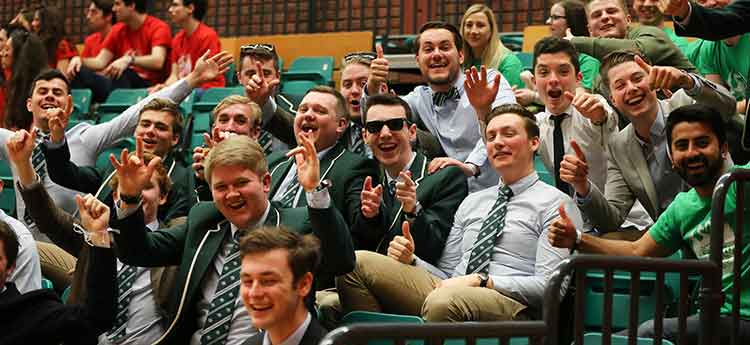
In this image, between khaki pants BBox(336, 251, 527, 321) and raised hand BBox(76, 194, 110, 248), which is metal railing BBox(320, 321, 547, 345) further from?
raised hand BBox(76, 194, 110, 248)

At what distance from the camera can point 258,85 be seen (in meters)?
5.73

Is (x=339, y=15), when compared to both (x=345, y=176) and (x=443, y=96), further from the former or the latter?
(x=345, y=176)

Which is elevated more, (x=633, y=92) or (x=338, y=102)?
(x=633, y=92)

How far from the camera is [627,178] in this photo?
→ 183 inches

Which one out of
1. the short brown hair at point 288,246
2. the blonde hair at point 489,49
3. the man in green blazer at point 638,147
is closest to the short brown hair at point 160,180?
the short brown hair at point 288,246

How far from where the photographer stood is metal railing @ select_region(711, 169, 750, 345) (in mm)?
3566

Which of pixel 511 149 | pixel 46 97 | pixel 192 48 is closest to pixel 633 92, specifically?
pixel 511 149

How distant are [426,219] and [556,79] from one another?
0.92 m

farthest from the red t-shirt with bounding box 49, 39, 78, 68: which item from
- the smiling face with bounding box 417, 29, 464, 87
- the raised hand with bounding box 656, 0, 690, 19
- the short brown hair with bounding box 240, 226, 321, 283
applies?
the raised hand with bounding box 656, 0, 690, 19

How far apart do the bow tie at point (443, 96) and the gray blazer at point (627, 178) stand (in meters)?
1.04

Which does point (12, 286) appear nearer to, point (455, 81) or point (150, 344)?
point (150, 344)

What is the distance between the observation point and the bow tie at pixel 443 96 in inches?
222

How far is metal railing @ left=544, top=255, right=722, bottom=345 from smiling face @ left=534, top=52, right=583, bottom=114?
154 cm

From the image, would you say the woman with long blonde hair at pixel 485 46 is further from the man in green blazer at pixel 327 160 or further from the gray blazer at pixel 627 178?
the gray blazer at pixel 627 178
